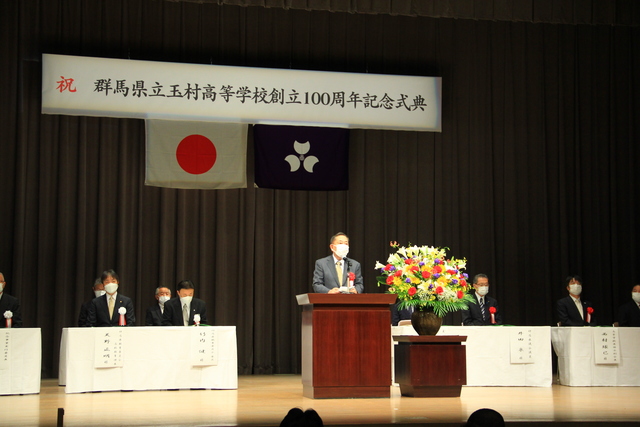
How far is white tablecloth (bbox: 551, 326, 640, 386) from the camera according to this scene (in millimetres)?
7887

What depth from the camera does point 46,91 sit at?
8.99 meters

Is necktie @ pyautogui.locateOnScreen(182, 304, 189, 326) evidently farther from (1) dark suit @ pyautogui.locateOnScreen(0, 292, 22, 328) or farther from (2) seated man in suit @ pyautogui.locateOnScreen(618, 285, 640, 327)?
(2) seated man in suit @ pyautogui.locateOnScreen(618, 285, 640, 327)

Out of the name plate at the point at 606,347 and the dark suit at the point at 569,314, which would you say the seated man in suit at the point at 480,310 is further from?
the name plate at the point at 606,347

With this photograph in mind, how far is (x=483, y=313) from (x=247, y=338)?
9.48 feet

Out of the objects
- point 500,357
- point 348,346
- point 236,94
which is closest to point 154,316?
point 236,94

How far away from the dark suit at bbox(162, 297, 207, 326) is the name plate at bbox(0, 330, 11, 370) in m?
1.54

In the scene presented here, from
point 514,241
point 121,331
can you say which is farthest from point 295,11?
point 121,331

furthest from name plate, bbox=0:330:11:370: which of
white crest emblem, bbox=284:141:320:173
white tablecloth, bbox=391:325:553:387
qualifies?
white crest emblem, bbox=284:141:320:173

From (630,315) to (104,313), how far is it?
5327mm

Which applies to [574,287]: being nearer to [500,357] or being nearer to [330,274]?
[500,357]

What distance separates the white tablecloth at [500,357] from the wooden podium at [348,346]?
5.71ft

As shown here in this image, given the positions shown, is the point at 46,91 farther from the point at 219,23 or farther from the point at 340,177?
the point at 340,177

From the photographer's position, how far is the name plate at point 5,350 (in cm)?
697

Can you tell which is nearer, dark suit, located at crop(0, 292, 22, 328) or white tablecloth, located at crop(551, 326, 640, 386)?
dark suit, located at crop(0, 292, 22, 328)
